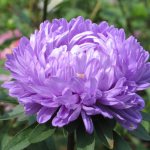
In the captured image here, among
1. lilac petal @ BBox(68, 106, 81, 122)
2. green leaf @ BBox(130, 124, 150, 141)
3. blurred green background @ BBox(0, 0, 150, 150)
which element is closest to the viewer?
lilac petal @ BBox(68, 106, 81, 122)

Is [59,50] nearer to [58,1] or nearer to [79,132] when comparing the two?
[79,132]

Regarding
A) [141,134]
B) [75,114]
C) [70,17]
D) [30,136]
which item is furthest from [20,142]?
[70,17]

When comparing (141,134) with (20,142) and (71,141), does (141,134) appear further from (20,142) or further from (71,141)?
(20,142)

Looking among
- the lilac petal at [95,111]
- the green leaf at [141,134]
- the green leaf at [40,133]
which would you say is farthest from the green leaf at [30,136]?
the green leaf at [141,134]

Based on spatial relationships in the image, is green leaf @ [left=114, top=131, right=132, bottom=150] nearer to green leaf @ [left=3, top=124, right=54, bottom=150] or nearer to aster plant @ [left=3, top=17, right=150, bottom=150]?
aster plant @ [left=3, top=17, right=150, bottom=150]

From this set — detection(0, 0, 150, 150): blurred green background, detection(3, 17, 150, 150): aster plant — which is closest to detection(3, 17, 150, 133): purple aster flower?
detection(3, 17, 150, 150): aster plant

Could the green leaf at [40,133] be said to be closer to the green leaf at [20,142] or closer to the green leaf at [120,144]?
the green leaf at [20,142]

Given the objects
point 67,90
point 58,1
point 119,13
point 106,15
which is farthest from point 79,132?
point 119,13

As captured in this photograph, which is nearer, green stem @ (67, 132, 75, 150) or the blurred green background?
green stem @ (67, 132, 75, 150)
